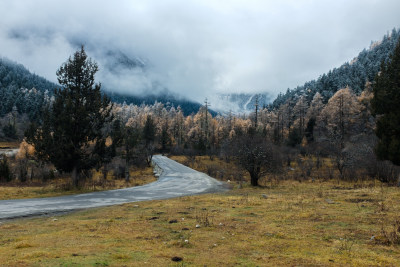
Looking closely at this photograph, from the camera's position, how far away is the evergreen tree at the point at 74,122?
67.8ft

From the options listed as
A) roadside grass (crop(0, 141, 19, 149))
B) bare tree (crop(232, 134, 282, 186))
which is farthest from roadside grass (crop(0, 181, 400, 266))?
roadside grass (crop(0, 141, 19, 149))

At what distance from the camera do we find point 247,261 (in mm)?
4926

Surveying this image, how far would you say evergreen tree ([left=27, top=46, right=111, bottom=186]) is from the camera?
2066cm

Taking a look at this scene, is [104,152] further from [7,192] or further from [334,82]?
[334,82]

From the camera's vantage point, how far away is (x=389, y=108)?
69.3 feet

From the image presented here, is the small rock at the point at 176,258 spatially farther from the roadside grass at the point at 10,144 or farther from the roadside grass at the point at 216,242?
the roadside grass at the point at 10,144

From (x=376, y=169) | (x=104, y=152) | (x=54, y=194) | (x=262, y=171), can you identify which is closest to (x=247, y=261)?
(x=54, y=194)

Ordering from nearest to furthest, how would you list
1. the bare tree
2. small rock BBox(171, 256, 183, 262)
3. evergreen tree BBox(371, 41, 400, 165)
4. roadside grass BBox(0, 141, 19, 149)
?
small rock BBox(171, 256, 183, 262), evergreen tree BBox(371, 41, 400, 165), the bare tree, roadside grass BBox(0, 141, 19, 149)

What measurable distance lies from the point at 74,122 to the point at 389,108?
25.0m

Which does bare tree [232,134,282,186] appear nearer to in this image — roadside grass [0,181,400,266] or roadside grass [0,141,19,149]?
roadside grass [0,181,400,266]

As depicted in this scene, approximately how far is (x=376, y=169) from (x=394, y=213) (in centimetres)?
2306

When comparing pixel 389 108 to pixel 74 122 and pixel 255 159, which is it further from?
pixel 74 122

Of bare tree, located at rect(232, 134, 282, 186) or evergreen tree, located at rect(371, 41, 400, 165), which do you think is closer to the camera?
evergreen tree, located at rect(371, 41, 400, 165)

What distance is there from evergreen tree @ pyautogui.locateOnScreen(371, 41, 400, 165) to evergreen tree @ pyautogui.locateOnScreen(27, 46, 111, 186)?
879 inches
